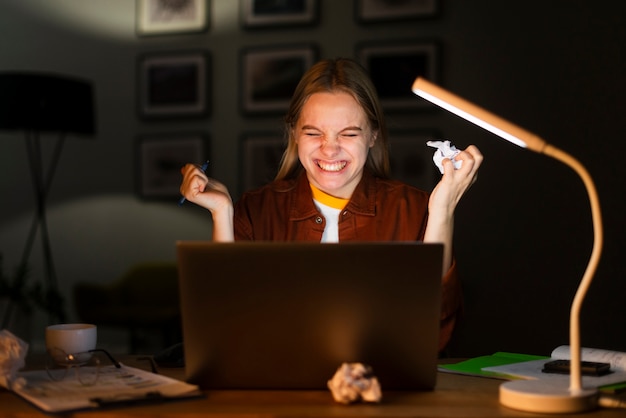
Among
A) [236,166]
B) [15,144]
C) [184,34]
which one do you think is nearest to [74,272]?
[15,144]

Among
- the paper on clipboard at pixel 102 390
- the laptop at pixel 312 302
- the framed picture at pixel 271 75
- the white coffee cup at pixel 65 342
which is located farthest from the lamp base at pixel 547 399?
the framed picture at pixel 271 75

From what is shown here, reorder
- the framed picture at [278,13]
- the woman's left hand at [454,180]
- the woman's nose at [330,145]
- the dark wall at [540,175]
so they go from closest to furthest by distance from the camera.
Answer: the woman's left hand at [454,180], the woman's nose at [330,145], the dark wall at [540,175], the framed picture at [278,13]

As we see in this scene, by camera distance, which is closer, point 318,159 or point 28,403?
point 28,403

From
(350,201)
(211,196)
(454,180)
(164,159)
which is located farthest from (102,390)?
(164,159)

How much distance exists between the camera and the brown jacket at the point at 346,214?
2037mm

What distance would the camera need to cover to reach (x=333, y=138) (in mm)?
1958

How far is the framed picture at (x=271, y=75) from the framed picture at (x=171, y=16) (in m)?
0.36

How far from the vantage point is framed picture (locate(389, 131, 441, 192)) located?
411 centimetres

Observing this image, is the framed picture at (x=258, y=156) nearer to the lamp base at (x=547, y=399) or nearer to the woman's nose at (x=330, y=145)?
the woman's nose at (x=330, y=145)

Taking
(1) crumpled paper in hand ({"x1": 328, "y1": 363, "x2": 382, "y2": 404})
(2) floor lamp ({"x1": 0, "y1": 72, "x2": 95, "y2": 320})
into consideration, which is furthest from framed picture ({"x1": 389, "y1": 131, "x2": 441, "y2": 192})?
(1) crumpled paper in hand ({"x1": 328, "y1": 363, "x2": 382, "y2": 404})

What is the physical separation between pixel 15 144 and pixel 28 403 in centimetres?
402

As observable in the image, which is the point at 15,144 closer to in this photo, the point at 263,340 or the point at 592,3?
the point at 592,3

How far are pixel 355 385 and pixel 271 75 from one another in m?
3.41

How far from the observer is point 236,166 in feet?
14.7
